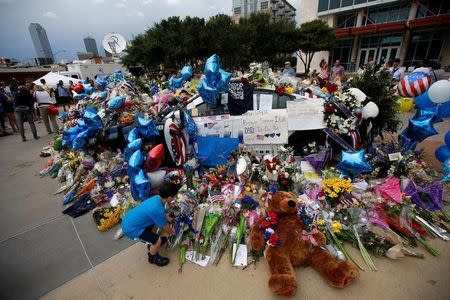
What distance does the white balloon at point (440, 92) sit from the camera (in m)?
3.77

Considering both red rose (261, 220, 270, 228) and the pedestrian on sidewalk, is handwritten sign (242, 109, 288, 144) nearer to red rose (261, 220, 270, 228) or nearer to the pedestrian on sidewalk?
red rose (261, 220, 270, 228)

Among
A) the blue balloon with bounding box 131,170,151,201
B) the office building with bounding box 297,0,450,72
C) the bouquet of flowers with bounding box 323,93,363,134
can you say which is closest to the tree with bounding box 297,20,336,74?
the office building with bounding box 297,0,450,72

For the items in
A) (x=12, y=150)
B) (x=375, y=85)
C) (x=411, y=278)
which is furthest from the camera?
(x=12, y=150)

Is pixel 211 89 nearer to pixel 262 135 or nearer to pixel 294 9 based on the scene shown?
pixel 262 135

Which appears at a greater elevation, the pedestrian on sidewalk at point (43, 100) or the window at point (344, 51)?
the window at point (344, 51)

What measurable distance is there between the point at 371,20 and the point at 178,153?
23.7 m

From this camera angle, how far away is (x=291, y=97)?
13.6 feet

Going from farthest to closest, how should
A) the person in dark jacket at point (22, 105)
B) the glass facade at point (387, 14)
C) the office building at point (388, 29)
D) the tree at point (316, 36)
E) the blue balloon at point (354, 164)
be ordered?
1. the tree at point (316, 36)
2. the glass facade at point (387, 14)
3. the office building at point (388, 29)
4. the person in dark jacket at point (22, 105)
5. the blue balloon at point (354, 164)

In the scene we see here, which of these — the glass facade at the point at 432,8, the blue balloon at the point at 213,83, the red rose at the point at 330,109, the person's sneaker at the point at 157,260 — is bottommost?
the person's sneaker at the point at 157,260

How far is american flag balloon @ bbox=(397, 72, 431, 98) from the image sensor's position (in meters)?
4.30

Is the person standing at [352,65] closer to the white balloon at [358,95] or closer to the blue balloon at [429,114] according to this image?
the blue balloon at [429,114]

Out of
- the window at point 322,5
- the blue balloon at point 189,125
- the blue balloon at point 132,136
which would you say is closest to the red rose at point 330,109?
the blue balloon at point 189,125

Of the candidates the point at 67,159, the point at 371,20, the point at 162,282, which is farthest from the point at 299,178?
the point at 371,20

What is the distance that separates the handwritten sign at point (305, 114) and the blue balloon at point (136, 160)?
2550 millimetres
